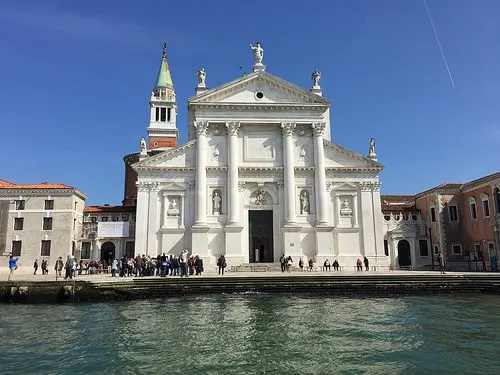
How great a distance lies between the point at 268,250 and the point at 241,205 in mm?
3914

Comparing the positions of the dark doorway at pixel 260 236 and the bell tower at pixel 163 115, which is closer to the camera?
the dark doorway at pixel 260 236

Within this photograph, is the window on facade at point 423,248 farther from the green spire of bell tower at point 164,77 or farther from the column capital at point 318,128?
the green spire of bell tower at point 164,77

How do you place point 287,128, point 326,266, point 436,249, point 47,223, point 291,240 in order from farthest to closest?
point 436,249 → point 47,223 → point 287,128 → point 291,240 → point 326,266

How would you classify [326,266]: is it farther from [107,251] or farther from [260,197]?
[107,251]

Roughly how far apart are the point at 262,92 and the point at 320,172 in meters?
7.60

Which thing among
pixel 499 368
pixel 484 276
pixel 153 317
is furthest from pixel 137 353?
pixel 484 276

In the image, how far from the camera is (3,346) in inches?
431

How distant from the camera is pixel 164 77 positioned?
5744cm

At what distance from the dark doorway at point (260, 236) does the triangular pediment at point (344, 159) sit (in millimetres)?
6200

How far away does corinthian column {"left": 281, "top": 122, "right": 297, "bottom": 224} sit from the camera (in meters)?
31.7

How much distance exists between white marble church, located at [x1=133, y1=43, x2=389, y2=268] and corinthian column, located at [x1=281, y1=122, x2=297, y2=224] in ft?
0.24

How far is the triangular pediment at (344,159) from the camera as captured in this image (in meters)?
33.1

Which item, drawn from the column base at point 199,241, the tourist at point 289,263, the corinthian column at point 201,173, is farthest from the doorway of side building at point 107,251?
the tourist at point 289,263

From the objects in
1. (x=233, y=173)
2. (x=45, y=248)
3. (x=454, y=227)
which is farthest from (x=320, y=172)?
(x=45, y=248)
